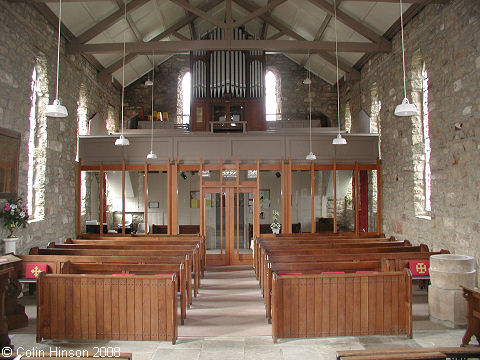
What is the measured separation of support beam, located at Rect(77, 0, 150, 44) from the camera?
9836mm

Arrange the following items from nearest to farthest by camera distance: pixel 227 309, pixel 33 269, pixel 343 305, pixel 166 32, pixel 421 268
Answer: pixel 343 305, pixel 227 309, pixel 33 269, pixel 421 268, pixel 166 32

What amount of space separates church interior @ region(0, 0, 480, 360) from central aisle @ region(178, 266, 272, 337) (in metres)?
0.05

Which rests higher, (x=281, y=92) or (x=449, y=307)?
(x=281, y=92)

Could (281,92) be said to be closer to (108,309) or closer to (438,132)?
(438,132)

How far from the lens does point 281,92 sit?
1608 centimetres

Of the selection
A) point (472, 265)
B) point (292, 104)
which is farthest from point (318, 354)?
point (292, 104)

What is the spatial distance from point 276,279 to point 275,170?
661 centimetres

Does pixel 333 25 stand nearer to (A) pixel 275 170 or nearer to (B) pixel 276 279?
(A) pixel 275 170

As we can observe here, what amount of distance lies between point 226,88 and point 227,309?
30.0ft

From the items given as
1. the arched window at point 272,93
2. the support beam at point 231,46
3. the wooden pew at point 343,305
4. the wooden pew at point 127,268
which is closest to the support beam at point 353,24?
the support beam at point 231,46

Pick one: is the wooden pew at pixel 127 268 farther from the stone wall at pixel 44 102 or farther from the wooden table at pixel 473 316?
the wooden table at pixel 473 316

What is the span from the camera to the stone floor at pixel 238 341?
4.37 m

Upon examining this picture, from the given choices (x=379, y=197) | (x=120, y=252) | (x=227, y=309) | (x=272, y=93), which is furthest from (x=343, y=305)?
(x=272, y=93)

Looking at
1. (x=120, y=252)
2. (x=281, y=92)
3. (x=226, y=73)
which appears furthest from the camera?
(x=281, y=92)
